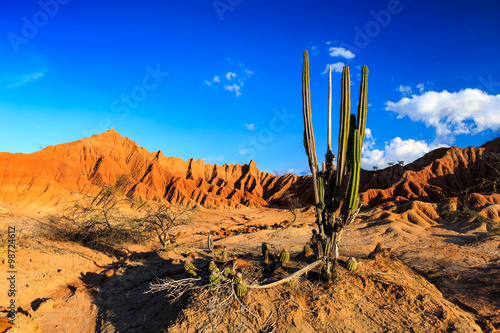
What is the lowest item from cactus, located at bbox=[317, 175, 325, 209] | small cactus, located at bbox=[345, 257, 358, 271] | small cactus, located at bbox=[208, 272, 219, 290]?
small cactus, located at bbox=[208, 272, 219, 290]

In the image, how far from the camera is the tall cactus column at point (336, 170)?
6219mm

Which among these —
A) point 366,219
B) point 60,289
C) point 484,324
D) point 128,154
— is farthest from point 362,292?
point 128,154

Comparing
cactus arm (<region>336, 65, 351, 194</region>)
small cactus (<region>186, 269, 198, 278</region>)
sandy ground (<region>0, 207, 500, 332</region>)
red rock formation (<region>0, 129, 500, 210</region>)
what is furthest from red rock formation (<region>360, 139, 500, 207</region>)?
small cactus (<region>186, 269, 198, 278</region>)

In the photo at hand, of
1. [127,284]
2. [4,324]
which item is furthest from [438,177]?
[4,324]

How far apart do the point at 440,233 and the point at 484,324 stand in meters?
14.6

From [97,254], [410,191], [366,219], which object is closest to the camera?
[97,254]

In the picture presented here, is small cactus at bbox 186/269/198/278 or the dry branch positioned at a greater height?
the dry branch

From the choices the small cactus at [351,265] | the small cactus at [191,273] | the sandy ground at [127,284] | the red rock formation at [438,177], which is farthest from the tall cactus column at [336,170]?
the red rock formation at [438,177]

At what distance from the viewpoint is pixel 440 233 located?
18016mm

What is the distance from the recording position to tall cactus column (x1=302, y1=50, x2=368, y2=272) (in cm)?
622

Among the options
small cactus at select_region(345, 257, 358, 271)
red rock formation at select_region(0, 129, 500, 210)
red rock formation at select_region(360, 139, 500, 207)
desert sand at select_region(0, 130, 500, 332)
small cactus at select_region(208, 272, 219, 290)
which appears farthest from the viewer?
red rock formation at select_region(360, 139, 500, 207)

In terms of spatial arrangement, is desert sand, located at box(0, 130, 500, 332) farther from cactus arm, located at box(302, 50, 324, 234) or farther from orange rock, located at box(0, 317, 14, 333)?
cactus arm, located at box(302, 50, 324, 234)

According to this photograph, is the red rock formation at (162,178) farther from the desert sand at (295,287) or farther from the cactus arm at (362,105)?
the cactus arm at (362,105)

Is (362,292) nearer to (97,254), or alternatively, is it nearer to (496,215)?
(97,254)
